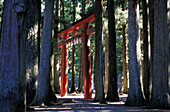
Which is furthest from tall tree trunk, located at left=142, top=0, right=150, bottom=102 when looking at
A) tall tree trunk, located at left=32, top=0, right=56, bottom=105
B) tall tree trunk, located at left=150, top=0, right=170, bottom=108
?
tall tree trunk, located at left=32, top=0, right=56, bottom=105

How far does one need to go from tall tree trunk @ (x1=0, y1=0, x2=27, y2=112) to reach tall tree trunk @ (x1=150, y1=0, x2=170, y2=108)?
16.1ft

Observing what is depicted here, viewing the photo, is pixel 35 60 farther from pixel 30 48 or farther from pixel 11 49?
pixel 11 49

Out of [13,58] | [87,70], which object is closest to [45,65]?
[13,58]

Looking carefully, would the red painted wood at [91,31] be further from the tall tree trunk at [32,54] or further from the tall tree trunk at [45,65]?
the tall tree trunk at [32,54]

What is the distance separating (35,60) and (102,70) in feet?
12.7

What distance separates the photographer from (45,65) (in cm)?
1051

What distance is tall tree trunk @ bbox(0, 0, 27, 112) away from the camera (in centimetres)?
588

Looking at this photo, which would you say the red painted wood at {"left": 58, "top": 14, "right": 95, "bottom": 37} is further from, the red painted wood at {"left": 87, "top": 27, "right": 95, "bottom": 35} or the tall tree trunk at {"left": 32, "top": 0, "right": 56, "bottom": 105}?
the tall tree trunk at {"left": 32, "top": 0, "right": 56, "bottom": 105}

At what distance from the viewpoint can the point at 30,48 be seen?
9.49m

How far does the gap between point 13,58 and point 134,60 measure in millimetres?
6365

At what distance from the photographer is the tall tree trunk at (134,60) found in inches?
413

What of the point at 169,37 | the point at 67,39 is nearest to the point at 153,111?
the point at 169,37

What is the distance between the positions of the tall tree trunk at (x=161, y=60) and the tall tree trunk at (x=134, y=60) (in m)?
1.67

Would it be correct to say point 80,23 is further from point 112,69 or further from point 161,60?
point 161,60
